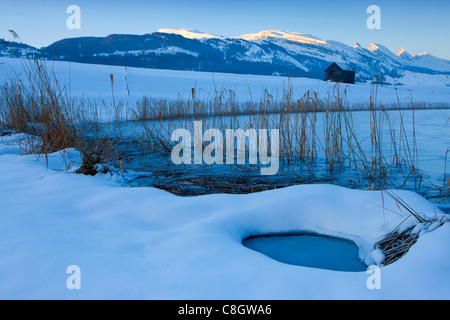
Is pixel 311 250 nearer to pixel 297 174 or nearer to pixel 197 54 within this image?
pixel 297 174

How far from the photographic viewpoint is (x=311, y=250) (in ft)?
4.37

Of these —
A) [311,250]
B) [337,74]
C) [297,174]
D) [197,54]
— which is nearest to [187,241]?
[311,250]

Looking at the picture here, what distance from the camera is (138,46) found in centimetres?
9488

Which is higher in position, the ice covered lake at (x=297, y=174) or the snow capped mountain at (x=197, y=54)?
the snow capped mountain at (x=197, y=54)

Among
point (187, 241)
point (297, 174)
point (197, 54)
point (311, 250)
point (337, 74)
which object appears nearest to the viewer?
point (187, 241)

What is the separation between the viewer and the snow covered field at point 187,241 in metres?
→ 0.88

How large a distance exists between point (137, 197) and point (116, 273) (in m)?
0.78

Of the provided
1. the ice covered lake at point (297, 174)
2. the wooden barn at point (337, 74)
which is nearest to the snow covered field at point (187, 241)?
the ice covered lake at point (297, 174)

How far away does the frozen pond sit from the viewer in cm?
121

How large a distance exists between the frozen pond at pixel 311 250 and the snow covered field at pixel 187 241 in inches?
1.6

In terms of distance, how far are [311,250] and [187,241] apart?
0.55 meters

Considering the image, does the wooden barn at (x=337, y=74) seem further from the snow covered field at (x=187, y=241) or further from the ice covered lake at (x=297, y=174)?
the snow covered field at (x=187, y=241)

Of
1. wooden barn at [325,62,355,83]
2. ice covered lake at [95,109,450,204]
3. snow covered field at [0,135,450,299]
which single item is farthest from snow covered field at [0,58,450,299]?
wooden barn at [325,62,355,83]

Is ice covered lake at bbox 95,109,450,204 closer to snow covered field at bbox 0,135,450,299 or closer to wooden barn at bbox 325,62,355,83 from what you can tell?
snow covered field at bbox 0,135,450,299
